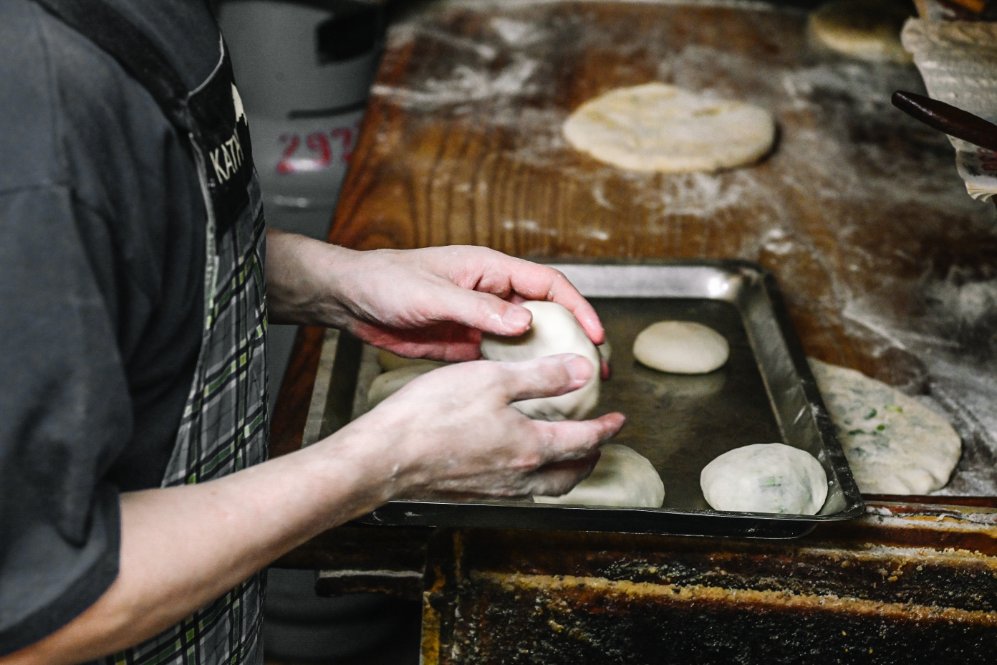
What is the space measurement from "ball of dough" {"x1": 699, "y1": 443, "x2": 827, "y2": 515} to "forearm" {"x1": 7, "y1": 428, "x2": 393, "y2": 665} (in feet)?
2.08

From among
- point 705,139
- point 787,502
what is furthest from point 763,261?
point 787,502

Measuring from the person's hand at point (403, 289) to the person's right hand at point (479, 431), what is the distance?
0.66 feet

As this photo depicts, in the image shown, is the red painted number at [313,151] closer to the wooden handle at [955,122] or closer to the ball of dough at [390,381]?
the ball of dough at [390,381]

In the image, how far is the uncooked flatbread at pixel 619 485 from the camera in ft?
4.48

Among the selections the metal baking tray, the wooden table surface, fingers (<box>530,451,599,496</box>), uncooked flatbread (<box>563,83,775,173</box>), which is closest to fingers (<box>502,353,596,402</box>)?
fingers (<box>530,451,599,496</box>)

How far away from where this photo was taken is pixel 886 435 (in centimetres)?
166

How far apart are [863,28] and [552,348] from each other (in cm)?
254

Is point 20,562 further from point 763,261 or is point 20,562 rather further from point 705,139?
point 705,139

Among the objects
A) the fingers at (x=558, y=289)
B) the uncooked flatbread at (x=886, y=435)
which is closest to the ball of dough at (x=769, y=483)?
the uncooked flatbread at (x=886, y=435)

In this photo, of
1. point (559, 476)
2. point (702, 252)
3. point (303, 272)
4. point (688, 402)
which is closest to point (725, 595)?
point (688, 402)

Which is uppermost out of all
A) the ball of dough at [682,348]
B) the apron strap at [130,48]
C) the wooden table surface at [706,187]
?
the apron strap at [130,48]

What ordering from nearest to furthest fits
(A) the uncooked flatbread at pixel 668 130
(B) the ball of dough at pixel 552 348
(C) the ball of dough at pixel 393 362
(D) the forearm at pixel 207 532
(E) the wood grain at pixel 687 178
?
(D) the forearm at pixel 207 532 < (B) the ball of dough at pixel 552 348 < (C) the ball of dough at pixel 393 362 < (E) the wood grain at pixel 687 178 < (A) the uncooked flatbread at pixel 668 130

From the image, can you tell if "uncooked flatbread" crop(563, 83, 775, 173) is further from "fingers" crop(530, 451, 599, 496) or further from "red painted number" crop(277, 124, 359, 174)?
"fingers" crop(530, 451, 599, 496)

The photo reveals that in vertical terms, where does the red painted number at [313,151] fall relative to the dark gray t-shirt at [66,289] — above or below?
below
